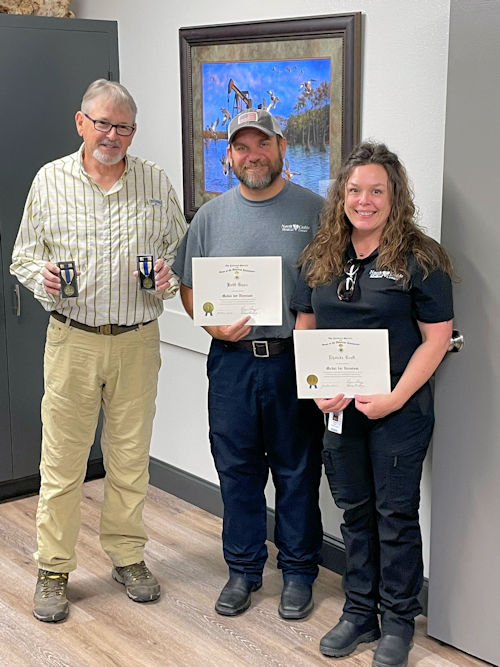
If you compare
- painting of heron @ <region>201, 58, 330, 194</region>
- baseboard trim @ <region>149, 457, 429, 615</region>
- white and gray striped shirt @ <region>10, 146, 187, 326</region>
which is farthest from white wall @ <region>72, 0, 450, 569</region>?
white and gray striped shirt @ <region>10, 146, 187, 326</region>

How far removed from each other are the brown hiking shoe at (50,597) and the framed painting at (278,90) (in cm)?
148

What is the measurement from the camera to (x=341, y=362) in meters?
2.64

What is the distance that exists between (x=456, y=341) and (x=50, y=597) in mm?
1532

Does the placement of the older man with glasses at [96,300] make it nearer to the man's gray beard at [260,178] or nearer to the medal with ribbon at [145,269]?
the medal with ribbon at [145,269]

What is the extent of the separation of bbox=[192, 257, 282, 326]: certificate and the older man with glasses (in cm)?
16

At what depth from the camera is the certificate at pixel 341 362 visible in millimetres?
2584

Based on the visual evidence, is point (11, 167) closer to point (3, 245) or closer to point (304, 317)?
point (3, 245)

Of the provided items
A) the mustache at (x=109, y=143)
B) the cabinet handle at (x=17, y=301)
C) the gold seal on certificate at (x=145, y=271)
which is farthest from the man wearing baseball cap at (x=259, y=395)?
the cabinet handle at (x=17, y=301)

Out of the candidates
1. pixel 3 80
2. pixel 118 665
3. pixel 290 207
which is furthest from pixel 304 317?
pixel 3 80

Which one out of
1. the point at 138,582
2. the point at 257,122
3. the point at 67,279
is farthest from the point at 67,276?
the point at 138,582

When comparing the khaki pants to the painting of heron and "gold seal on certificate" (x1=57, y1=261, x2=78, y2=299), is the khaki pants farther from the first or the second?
the painting of heron

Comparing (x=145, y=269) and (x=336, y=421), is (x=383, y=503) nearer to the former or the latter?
(x=336, y=421)

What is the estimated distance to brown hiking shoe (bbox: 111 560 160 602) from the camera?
10.3 ft

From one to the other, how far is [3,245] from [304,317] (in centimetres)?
156
